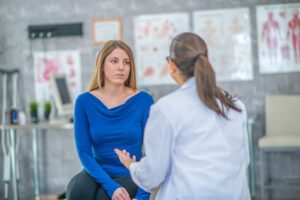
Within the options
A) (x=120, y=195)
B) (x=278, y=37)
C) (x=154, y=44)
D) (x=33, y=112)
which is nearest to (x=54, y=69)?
(x=33, y=112)

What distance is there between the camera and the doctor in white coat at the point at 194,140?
5.84 ft

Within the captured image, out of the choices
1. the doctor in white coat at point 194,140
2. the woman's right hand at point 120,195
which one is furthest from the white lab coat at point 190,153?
the woman's right hand at point 120,195

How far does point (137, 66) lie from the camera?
5.50 meters

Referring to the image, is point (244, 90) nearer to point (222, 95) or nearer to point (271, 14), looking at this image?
point (271, 14)

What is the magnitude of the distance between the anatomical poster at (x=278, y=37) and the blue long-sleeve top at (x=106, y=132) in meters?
2.91

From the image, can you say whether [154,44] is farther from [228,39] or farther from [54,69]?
[54,69]

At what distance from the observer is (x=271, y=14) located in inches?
206

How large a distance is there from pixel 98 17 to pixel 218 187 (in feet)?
13.0

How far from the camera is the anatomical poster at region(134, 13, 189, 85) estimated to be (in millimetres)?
5426

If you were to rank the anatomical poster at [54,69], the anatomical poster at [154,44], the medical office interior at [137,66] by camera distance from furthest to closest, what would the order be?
the anatomical poster at [54,69], the anatomical poster at [154,44], the medical office interior at [137,66]

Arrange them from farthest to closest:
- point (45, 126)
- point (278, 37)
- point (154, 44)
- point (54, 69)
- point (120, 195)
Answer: point (54, 69) < point (154, 44) < point (278, 37) < point (45, 126) < point (120, 195)

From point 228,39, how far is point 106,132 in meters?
3.04

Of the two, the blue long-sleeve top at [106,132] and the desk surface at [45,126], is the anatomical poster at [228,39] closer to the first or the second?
the desk surface at [45,126]

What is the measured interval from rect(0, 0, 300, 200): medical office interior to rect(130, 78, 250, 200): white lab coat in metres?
3.06
